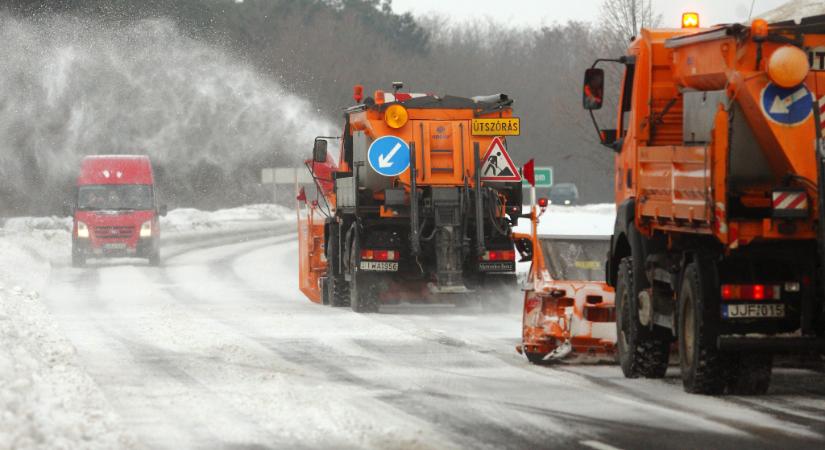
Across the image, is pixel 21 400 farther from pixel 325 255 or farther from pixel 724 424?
pixel 325 255

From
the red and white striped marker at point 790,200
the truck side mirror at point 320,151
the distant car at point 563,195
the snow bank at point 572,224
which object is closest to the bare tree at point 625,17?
the snow bank at point 572,224

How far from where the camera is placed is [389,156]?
20.6m

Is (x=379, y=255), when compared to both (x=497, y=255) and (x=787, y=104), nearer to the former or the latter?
(x=497, y=255)

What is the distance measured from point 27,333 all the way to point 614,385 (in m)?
5.95

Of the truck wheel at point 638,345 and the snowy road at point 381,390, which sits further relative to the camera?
the truck wheel at point 638,345

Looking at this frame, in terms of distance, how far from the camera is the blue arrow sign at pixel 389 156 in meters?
20.5

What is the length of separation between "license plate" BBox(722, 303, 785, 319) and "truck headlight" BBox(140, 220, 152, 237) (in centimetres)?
2467

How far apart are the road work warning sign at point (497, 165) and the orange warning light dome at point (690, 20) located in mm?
7564

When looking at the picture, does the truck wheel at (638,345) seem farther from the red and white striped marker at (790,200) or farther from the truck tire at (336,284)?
the truck tire at (336,284)

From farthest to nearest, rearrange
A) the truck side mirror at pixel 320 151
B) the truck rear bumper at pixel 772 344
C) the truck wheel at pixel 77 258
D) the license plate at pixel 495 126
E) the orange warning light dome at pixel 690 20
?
the truck wheel at pixel 77 258 → the truck side mirror at pixel 320 151 → the license plate at pixel 495 126 → the orange warning light dome at pixel 690 20 → the truck rear bumper at pixel 772 344

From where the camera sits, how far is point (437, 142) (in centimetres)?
2098

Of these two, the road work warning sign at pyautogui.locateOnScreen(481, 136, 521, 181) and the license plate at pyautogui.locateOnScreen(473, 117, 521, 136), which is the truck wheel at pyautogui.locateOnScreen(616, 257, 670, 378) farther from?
the license plate at pyautogui.locateOnScreen(473, 117, 521, 136)

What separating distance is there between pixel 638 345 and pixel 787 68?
3.17 meters

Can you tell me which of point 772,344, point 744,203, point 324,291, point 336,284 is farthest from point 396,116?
point 772,344
